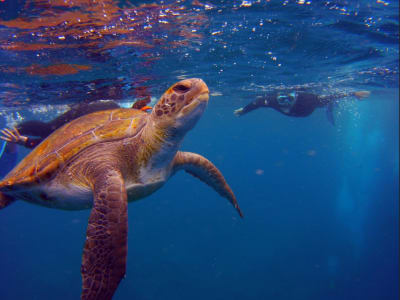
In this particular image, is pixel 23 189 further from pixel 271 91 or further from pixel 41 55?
pixel 271 91

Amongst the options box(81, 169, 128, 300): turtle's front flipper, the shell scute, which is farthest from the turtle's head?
box(81, 169, 128, 300): turtle's front flipper

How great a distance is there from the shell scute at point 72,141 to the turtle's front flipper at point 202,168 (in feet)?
3.28

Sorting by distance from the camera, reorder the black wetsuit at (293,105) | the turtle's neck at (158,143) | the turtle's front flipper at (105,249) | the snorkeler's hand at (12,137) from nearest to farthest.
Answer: the turtle's front flipper at (105,249), the turtle's neck at (158,143), the snorkeler's hand at (12,137), the black wetsuit at (293,105)

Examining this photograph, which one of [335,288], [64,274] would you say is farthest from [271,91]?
[64,274]

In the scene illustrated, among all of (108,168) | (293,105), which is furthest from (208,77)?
(108,168)

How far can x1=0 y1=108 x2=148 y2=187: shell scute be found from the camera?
317 centimetres

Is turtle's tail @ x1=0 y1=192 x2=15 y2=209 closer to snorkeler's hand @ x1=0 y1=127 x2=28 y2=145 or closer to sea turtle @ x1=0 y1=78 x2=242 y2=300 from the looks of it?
sea turtle @ x1=0 y1=78 x2=242 y2=300

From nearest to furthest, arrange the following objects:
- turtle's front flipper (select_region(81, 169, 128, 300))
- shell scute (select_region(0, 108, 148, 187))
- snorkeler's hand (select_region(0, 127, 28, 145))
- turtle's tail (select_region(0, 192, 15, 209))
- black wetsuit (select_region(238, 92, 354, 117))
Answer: turtle's front flipper (select_region(81, 169, 128, 300)) → shell scute (select_region(0, 108, 148, 187)) → turtle's tail (select_region(0, 192, 15, 209)) → snorkeler's hand (select_region(0, 127, 28, 145)) → black wetsuit (select_region(238, 92, 354, 117))

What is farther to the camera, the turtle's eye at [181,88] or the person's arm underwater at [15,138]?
the person's arm underwater at [15,138]

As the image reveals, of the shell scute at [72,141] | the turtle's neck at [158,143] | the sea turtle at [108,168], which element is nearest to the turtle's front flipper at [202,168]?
the sea turtle at [108,168]

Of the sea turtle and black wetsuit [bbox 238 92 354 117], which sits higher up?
the sea turtle

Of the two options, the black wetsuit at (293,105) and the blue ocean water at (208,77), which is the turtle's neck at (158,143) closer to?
the blue ocean water at (208,77)

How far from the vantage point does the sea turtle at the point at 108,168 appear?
1.99 meters

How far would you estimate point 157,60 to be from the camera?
8.09 meters
